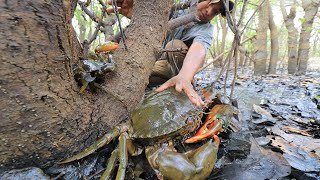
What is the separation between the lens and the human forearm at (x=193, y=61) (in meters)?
2.49

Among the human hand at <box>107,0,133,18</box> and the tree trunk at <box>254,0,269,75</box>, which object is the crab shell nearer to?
the human hand at <box>107,0,133,18</box>

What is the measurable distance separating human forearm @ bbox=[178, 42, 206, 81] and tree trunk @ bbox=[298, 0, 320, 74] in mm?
6673

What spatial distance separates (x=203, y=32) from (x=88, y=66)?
2067 millimetres

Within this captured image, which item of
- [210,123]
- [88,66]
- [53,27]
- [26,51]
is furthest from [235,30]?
[26,51]

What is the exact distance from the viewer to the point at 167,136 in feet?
5.24

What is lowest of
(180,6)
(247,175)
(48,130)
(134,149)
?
(247,175)

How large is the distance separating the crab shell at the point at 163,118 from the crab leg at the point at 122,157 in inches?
3.3

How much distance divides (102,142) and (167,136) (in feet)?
1.38

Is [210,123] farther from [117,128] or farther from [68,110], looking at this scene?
[68,110]

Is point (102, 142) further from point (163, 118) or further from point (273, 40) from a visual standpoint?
point (273, 40)

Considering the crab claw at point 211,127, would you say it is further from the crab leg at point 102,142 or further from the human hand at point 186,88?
the crab leg at point 102,142

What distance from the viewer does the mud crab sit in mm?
1366

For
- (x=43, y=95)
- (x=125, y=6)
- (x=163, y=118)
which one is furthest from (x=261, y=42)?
(x=43, y=95)

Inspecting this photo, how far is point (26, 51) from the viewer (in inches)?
45.1
